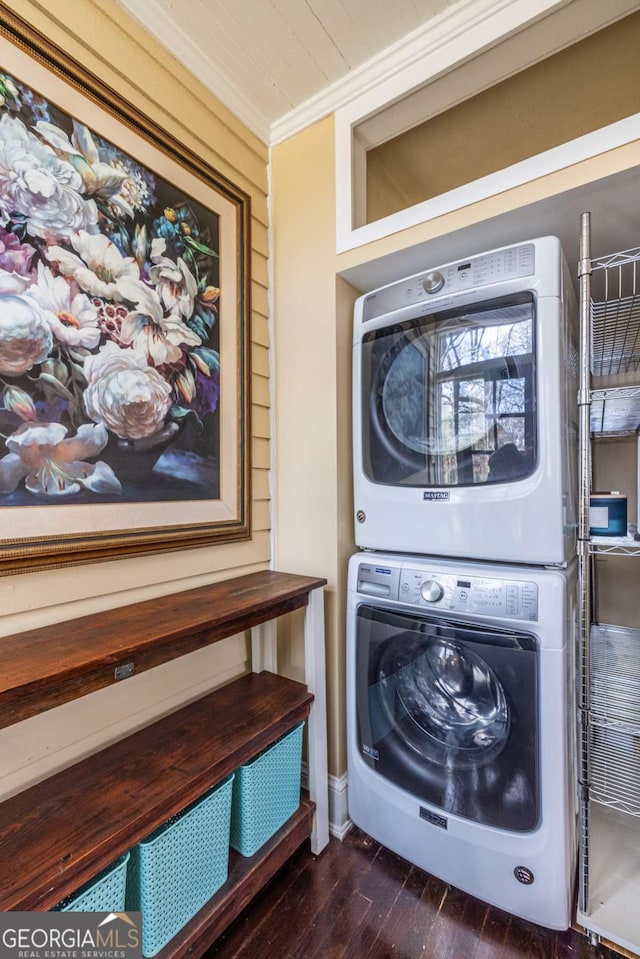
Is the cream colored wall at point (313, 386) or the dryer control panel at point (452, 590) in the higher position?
the cream colored wall at point (313, 386)

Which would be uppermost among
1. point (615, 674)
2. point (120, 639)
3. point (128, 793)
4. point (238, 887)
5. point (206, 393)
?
point (206, 393)

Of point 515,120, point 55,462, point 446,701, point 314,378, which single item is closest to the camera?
point 55,462

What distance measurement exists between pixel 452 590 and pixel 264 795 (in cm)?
86

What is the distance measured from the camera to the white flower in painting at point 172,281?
140 cm

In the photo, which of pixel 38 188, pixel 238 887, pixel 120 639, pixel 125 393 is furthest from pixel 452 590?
pixel 38 188

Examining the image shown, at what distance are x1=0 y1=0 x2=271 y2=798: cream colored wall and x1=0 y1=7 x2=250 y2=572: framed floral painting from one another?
63 millimetres

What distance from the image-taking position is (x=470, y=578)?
1.28 m

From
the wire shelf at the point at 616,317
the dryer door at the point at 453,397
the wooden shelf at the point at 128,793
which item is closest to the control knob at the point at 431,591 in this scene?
the dryer door at the point at 453,397

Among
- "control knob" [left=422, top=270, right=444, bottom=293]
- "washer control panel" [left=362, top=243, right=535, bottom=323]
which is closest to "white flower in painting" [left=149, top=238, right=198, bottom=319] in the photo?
"washer control panel" [left=362, top=243, right=535, bottom=323]

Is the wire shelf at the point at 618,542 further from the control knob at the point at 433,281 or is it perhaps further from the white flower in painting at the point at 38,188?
the white flower in painting at the point at 38,188

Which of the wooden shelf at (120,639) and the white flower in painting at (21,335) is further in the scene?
the white flower in painting at (21,335)

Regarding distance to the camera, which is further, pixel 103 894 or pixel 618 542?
pixel 618 542

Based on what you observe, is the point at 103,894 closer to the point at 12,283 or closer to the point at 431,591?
the point at 431,591

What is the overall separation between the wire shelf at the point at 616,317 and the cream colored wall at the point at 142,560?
1256 mm
